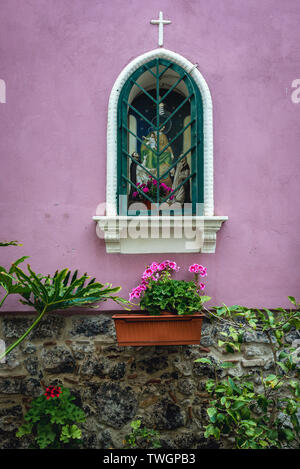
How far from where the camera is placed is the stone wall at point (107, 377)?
8.69 ft

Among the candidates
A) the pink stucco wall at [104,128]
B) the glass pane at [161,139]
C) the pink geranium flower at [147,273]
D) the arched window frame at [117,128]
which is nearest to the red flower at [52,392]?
the pink stucco wall at [104,128]

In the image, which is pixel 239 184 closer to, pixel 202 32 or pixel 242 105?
pixel 242 105

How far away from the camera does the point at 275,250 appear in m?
2.84

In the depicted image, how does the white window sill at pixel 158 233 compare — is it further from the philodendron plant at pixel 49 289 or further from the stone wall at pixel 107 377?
the stone wall at pixel 107 377

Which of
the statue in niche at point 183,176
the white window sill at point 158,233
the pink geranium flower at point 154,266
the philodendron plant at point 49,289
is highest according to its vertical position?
the statue in niche at point 183,176

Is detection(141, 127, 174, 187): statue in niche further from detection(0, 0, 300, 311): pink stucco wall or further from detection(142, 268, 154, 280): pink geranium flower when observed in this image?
detection(142, 268, 154, 280): pink geranium flower

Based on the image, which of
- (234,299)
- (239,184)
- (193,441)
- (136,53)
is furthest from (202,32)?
(193,441)

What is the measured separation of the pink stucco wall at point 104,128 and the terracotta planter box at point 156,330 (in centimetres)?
32

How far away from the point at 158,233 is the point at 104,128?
34.8 inches

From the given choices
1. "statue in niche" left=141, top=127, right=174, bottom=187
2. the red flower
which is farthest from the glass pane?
the red flower

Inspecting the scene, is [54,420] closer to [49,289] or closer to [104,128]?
[49,289]

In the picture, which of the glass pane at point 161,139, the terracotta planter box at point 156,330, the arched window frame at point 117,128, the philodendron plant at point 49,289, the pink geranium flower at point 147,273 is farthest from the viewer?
the glass pane at point 161,139

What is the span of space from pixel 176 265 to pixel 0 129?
164cm

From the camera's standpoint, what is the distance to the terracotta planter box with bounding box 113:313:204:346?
247 cm
